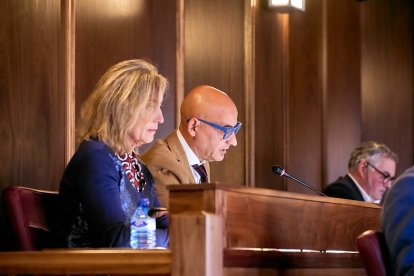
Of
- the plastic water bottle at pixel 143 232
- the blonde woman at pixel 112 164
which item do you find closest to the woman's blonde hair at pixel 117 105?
the blonde woman at pixel 112 164

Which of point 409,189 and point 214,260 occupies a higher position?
point 409,189

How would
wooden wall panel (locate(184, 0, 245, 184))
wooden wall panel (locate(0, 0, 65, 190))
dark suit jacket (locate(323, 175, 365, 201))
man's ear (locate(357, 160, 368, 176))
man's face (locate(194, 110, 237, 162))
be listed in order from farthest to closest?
man's ear (locate(357, 160, 368, 176)), dark suit jacket (locate(323, 175, 365, 201)), wooden wall panel (locate(184, 0, 245, 184)), man's face (locate(194, 110, 237, 162)), wooden wall panel (locate(0, 0, 65, 190))

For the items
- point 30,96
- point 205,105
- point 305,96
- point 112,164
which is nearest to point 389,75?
point 305,96

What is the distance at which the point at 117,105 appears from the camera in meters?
3.24

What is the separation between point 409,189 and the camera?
2.36 meters

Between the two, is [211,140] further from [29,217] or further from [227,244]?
[227,244]

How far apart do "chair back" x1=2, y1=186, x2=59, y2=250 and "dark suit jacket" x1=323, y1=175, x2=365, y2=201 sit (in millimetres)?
2934

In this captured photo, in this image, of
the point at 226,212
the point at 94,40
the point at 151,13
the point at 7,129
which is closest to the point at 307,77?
the point at 151,13

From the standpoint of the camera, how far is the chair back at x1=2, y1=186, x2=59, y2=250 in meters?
2.93

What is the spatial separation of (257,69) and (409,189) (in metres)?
3.13

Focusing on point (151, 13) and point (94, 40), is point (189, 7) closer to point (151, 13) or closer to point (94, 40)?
point (151, 13)

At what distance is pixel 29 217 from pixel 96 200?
232 mm

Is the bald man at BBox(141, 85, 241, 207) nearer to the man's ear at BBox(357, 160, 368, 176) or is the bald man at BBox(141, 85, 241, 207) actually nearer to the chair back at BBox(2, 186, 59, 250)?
the chair back at BBox(2, 186, 59, 250)

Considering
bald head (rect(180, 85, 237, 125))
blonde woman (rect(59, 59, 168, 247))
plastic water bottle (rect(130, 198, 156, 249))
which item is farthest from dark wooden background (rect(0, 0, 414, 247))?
plastic water bottle (rect(130, 198, 156, 249))
